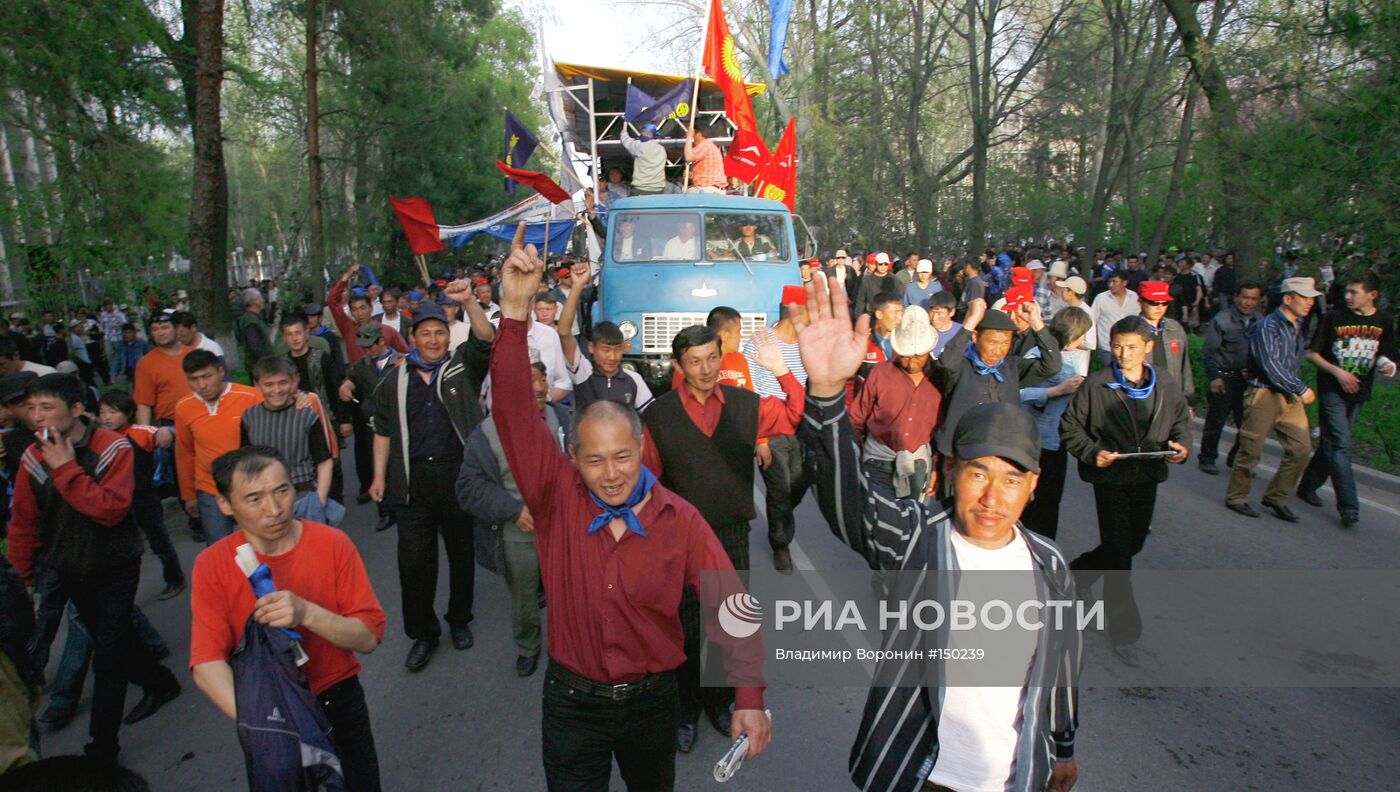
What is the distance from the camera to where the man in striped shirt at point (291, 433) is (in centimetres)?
438

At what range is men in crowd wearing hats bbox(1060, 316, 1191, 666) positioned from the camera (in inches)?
175

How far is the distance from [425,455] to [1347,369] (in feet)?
22.0

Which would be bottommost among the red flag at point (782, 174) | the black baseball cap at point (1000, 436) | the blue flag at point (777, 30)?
the black baseball cap at point (1000, 436)

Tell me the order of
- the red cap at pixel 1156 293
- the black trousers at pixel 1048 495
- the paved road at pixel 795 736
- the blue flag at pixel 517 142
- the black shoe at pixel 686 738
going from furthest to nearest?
the blue flag at pixel 517 142 → the red cap at pixel 1156 293 → the black trousers at pixel 1048 495 → the black shoe at pixel 686 738 → the paved road at pixel 795 736

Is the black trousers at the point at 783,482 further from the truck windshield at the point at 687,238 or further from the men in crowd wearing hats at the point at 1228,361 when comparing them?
the truck windshield at the point at 687,238

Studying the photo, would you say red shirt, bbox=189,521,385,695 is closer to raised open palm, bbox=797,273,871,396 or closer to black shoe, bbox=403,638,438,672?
raised open palm, bbox=797,273,871,396

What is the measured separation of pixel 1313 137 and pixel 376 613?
34.1 feet

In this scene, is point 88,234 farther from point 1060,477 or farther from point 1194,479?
point 1194,479

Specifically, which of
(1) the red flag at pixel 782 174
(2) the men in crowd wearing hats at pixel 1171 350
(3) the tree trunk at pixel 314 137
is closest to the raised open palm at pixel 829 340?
(2) the men in crowd wearing hats at pixel 1171 350

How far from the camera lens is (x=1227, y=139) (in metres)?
10.1

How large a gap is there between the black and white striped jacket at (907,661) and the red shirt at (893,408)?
7.25 ft

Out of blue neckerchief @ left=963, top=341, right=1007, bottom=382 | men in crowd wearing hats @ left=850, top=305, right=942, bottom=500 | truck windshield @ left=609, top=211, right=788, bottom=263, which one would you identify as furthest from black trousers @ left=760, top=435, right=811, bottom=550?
truck windshield @ left=609, top=211, right=788, bottom=263

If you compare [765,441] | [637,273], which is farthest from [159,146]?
[765,441]

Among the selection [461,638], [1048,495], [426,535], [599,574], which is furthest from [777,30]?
[599,574]
